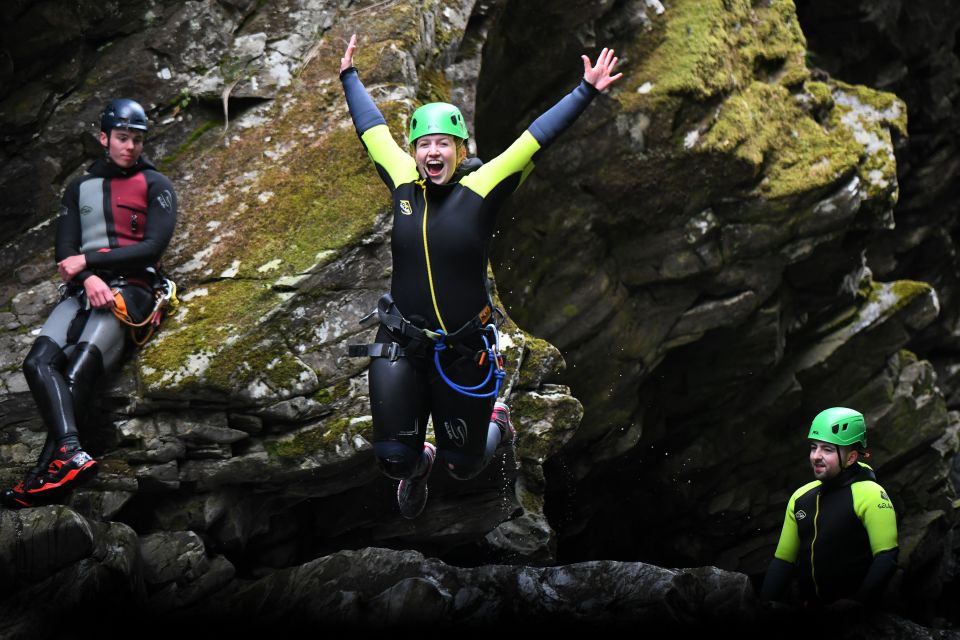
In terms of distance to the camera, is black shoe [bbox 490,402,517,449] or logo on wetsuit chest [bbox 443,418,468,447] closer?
logo on wetsuit chest [bbox 443,418,468,447]

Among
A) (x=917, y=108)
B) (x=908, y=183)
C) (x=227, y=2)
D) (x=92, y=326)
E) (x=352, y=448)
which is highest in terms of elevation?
(x=227, y=2)

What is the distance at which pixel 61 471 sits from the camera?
317 inches

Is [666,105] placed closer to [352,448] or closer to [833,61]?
[352,448]

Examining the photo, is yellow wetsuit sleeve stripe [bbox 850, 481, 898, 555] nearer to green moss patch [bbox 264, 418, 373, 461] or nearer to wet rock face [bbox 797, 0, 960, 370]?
green moss patch [bbox 264, 418, 373, 461]

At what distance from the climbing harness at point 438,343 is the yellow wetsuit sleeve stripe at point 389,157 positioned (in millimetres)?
918

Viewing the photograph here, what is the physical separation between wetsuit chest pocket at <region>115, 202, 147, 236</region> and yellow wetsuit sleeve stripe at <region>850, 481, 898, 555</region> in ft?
22.1

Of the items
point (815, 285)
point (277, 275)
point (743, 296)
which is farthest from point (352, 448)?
point (815, 285)

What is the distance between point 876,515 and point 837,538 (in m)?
0.42

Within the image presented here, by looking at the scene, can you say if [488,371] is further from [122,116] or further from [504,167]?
[122,116]

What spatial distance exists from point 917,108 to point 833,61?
3.13 m

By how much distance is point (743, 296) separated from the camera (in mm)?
14812

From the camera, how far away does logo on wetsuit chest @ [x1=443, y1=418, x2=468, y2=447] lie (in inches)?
302

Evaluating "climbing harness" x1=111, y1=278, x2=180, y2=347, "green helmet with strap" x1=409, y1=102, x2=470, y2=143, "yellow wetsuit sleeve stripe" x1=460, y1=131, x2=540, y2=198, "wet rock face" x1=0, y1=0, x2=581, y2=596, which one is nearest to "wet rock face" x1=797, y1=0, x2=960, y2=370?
"wet rock face" x1=0, y1=0, x2=581, y2=596

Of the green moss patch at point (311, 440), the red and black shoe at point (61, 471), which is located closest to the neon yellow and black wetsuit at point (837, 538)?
the green moss patch at point (311, 440)
